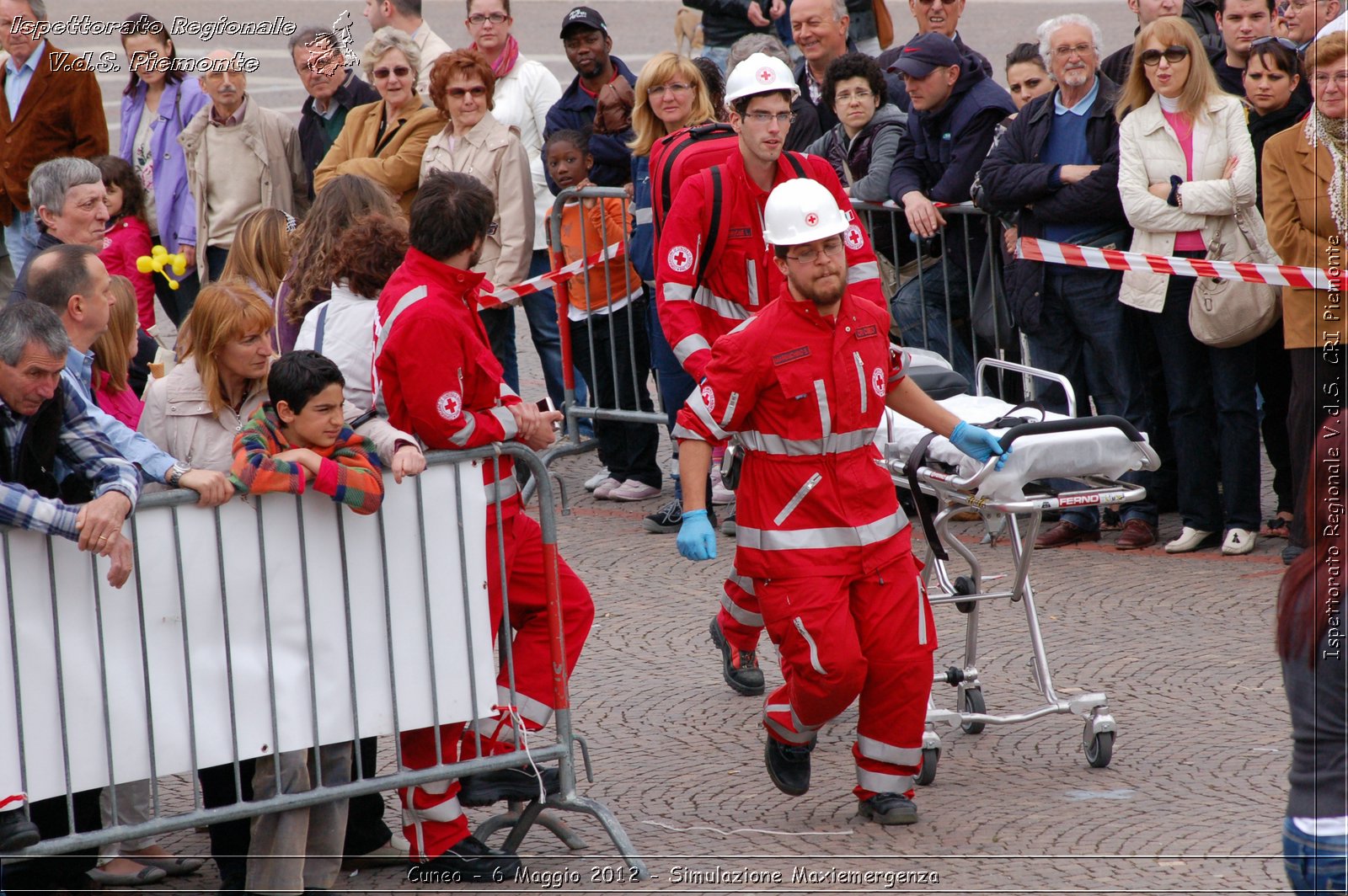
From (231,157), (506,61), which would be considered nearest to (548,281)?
(506,61)

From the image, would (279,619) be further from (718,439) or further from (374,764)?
(718,439)

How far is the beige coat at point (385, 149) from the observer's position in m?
9.34

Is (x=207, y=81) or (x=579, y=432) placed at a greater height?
(x=207, y=81)

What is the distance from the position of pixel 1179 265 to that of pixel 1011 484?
265 centimetres

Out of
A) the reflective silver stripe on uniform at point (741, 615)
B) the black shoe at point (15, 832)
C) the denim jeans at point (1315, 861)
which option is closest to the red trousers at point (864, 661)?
the reflective silver stripe on uniform at point (741, 615)

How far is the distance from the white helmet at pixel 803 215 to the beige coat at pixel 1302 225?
2671 mm

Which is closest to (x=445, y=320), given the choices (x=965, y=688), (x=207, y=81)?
(x=965, y=688)

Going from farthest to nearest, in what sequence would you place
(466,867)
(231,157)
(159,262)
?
(231,157)
(159,262)
(466,867)

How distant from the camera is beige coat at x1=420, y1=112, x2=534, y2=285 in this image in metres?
8.81

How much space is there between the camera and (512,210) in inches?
350

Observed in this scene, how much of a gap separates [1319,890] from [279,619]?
270cm

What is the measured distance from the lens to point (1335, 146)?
6574mm

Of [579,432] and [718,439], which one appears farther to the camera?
[579,432]

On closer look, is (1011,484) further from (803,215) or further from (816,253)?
(803,215)
